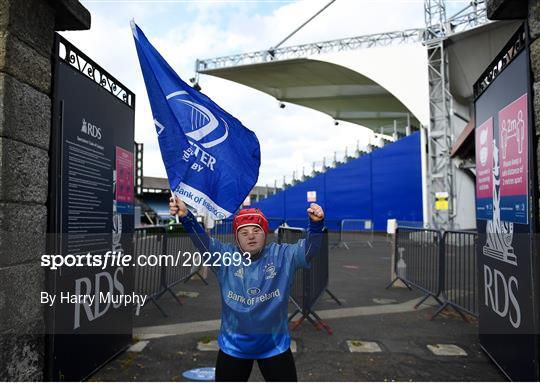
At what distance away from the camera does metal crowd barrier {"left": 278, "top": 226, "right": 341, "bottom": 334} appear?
6.29 meters

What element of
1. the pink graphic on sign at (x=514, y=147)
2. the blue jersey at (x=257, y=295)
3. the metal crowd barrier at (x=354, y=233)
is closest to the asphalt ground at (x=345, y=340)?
the blue jersey at (x=257, y=295)

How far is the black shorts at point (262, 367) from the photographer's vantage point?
2.94 meters

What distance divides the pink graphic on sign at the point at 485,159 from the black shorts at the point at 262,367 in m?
3.16

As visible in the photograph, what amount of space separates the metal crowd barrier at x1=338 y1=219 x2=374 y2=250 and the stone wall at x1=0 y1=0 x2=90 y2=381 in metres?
16.4

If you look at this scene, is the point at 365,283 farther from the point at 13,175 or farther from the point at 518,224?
the point at 13,175

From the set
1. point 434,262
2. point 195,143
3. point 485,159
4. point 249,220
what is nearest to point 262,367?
point 249,220

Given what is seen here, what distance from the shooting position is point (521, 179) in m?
3.82

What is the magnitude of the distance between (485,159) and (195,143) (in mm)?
3415

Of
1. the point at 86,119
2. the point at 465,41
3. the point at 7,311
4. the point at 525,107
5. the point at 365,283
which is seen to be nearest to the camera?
the point at 7,311

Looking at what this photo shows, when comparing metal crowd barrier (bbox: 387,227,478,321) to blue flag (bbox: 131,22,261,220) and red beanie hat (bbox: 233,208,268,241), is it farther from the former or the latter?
red beanie hat (bbox: 233,208,268,241)

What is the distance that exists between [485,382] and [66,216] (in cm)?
453

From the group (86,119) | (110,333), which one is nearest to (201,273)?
(110,333)

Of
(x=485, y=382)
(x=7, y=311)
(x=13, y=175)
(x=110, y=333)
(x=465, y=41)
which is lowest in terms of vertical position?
(x=485, y=382)

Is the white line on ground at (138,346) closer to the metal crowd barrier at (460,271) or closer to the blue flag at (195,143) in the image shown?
the blue flag at (195,143)
